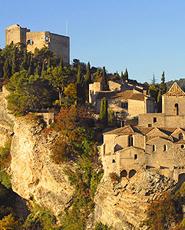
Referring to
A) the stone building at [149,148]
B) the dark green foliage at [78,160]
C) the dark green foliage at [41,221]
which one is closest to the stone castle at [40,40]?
the dark green foliage at [78,160]

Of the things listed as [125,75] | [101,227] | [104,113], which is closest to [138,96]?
[104,113]

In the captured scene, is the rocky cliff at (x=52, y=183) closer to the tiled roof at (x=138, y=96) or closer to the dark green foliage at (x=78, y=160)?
the dark green foliage at (x=78, y=160)

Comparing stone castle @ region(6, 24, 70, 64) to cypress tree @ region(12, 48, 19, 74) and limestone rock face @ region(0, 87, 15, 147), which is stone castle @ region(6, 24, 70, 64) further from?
limestone rock face @ region(0, 87, 15, 147)

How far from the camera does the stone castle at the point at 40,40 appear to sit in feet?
262

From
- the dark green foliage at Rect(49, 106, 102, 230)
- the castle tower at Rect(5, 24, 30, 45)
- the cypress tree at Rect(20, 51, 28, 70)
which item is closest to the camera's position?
the dark green foliage at Rect(49, 106, 102, 230)

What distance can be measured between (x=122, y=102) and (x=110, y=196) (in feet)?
35.4

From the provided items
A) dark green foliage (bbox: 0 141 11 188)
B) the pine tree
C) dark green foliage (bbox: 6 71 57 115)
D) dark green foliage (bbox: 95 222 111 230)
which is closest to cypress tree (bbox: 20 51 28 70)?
dark green foliage (bbox: 6 71 57 115)

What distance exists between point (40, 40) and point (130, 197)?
1449 inches

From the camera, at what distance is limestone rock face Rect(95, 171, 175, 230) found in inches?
1825

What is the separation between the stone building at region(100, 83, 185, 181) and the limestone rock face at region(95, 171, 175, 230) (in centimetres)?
58

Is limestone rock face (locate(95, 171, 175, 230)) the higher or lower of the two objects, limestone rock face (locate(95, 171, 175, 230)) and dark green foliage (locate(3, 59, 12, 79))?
the lower

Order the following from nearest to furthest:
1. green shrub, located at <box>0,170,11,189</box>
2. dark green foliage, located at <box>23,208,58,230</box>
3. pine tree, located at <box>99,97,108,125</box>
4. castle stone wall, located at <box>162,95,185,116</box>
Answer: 1. castle stone wall, located at <box>162,95,185,116</box>
2. dark green foliage, located at <box>23,208,58,230</box>
3. pine tree, located at <box>99,97,108,125</box>
4. green shrub, located at <box>0,170,11,189</box>

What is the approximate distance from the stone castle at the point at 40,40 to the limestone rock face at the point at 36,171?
25135 mm

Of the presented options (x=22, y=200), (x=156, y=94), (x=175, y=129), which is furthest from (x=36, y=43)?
(x=175, y=129)
